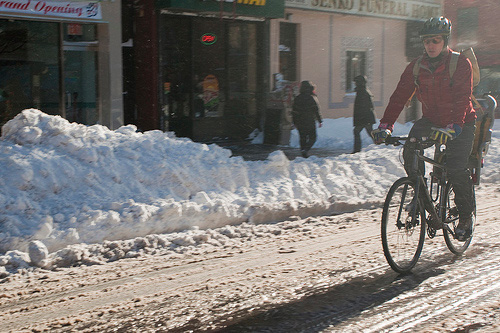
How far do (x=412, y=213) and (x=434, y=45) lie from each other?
1.46 m

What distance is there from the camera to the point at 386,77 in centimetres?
2225

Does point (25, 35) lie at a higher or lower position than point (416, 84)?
higher

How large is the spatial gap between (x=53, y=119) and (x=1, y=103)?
5.65 m

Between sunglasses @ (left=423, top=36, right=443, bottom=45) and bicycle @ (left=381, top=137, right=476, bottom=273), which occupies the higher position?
sunglasses @ (left=423, top=36, right=443, bottom=45)

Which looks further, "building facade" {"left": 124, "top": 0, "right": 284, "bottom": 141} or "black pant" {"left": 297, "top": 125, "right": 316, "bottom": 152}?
"building facade" {"left": 124, "top": 0, "right": 284, "bottom": 141}

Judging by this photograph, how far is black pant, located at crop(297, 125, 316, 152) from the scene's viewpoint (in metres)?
13.8

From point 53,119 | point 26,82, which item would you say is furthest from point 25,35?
point 53,119

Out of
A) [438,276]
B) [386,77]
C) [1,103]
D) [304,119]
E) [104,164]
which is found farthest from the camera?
[386,77]

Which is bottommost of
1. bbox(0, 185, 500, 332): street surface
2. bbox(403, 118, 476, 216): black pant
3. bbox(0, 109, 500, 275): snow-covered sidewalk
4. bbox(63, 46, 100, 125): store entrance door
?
bbox(0, 185, 500, 332): street surface

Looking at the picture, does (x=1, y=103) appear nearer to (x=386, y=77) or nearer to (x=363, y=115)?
(x=363, y=115)

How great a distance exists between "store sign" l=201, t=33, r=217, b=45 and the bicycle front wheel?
11.6 metres

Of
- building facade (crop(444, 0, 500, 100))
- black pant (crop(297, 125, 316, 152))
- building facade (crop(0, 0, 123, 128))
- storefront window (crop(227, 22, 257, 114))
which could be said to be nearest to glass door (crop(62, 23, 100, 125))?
building facade (crop(0, 0, 123, 128))

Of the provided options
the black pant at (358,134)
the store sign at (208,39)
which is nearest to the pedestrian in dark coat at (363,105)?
the black pant at (358,134)

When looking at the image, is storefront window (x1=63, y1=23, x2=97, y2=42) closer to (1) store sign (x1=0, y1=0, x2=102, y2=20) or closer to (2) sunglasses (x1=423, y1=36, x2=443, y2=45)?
(1) store sign (x1=0, y1=0, x2=102, y2=20)
